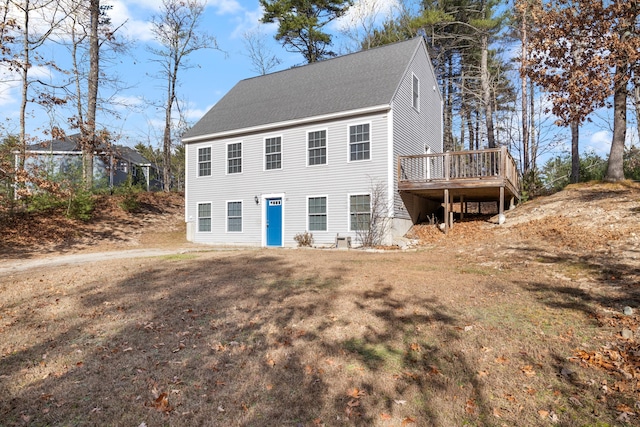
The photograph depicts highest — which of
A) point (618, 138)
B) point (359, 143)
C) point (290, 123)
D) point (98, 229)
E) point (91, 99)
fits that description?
point (91, 99)

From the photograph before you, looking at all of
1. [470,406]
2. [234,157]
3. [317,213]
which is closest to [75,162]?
[234,157]

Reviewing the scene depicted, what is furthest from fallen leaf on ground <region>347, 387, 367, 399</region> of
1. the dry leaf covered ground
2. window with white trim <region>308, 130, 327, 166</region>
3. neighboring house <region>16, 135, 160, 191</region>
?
neighboring house <region>16, 135, 160, 191</region>

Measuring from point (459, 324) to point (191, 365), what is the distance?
358 centimetres

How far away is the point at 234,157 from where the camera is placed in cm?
1853

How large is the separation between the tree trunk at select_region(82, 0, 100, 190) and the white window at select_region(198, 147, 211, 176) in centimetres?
575

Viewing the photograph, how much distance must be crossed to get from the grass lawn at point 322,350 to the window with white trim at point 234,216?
32.7ft

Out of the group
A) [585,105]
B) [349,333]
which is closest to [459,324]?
[349,333]

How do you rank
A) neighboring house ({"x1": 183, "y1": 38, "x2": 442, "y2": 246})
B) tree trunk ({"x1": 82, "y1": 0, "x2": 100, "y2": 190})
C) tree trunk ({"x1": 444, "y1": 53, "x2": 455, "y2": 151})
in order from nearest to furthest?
neighboring house ({"x1": 183, "y1": 38, "x2": 442, "y2": 246}) < tree trunk ({"x1": 82, "y1": 0, "x2": 100, "y2": 190}) < tree trunk ({"x1": 444, "y1": 53, "x2": 455, "y2": 151})

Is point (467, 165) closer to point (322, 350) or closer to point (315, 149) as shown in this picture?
point (315, 149)

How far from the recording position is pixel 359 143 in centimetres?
1547

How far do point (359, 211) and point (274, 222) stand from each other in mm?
4133

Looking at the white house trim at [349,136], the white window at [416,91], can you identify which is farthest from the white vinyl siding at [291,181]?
the white window at [416,91]

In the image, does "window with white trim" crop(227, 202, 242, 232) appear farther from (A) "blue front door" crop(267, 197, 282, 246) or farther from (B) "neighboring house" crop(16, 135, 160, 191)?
(B) "neighboring house" crop(16, 135, 160, 191)

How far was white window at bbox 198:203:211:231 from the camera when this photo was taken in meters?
19.2
